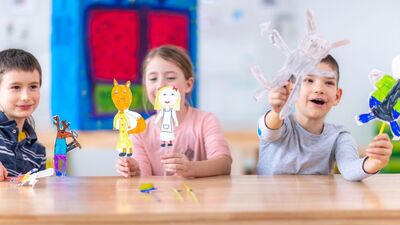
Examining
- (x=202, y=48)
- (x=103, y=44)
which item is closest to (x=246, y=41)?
(x=202, y=48)

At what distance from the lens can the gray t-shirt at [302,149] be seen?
4.87ft

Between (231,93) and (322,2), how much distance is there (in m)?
0.75

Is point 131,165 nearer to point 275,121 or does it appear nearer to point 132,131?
point 132,131

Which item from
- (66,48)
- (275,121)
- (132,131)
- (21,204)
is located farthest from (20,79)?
(66,48)

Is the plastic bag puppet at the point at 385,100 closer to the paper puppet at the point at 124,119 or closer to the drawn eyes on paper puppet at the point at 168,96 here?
the drawn eyes on paper puppet at the point at 168,96

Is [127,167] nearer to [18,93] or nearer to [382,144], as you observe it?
[18,93]

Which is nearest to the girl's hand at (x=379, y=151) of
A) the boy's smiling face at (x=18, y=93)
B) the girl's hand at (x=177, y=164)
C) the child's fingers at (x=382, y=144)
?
the child's fingers at (x=382, y=144)

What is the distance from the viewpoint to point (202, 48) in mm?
3127

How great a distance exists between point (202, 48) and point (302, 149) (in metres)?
1.71

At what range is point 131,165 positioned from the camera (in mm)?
1349

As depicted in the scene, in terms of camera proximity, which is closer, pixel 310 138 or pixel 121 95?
pixel 121 95

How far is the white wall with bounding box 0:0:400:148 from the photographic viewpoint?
10.1ft

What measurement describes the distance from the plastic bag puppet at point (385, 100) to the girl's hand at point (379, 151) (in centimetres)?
3

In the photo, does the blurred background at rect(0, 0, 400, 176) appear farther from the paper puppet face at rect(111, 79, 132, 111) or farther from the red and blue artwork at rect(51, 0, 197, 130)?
the paper puppet face at rect(111, 79, 132, 111)
